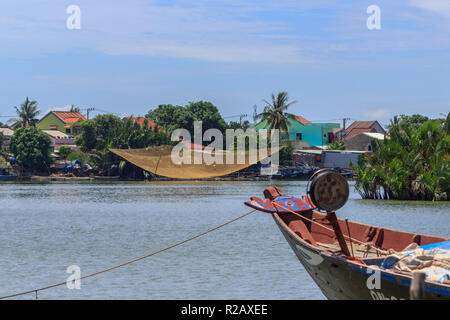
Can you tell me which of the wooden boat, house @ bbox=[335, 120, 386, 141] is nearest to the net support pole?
the wooden boat

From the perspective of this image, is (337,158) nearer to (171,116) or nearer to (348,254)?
(171,116)

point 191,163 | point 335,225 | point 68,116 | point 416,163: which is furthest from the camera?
point 68,116

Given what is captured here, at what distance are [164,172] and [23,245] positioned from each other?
2023 centimetres

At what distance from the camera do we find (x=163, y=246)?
17031 mm

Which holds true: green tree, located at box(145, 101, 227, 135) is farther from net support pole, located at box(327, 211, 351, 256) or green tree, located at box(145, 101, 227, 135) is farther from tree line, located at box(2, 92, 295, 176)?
net support pole, located at box(327, 211, 351, 256)

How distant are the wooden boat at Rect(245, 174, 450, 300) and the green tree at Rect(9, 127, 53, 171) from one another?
160ft

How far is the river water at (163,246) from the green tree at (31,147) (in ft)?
93.6

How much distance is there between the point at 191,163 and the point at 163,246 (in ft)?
68.2

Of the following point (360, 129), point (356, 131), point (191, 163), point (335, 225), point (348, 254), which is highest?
point (360, 129)

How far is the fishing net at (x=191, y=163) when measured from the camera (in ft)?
117

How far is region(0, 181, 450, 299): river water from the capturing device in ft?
37.5

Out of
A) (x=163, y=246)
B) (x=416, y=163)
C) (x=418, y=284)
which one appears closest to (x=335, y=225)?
(x=418, y=284)

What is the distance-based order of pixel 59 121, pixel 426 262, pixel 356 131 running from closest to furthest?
1. pixel 426 262
2. pixel 59 121
3. pixel 356 131
